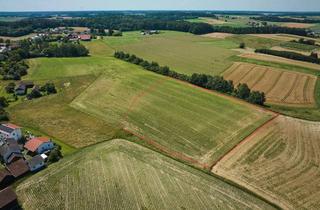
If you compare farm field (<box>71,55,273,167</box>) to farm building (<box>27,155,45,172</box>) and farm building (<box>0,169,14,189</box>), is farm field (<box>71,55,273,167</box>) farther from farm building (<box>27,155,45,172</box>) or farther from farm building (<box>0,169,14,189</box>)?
farm building (<box>0,169,14,189</box>)

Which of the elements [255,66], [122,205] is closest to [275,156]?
[122,205]

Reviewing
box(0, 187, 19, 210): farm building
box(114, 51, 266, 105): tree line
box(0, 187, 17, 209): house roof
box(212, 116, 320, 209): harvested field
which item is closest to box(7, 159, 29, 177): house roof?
box(0, 187, 17, 209): house roof

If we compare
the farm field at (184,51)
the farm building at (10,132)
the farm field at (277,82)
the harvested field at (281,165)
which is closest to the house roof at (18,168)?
the farm building at (10,132)

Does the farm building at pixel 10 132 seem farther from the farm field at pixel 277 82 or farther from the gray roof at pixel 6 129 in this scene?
the farm field at pixel 277 82

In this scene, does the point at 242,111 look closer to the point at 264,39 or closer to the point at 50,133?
the point at 50,133

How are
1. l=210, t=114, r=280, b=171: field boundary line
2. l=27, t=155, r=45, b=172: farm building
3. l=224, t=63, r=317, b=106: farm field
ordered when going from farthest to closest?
l=224, t=63, r=317, b=106: farm field, l=210, t=114, r=280, b=171: field boundary line, l=27, t=155, r=45, b=172: farm building

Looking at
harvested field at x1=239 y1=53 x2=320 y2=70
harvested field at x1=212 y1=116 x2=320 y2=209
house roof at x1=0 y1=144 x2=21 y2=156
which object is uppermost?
harvested field at x1=239 y1=53 x2=320 y2=70

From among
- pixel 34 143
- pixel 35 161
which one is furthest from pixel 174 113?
pixel 35 161
